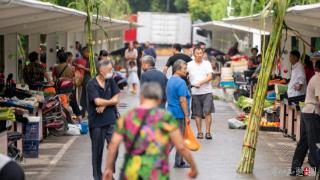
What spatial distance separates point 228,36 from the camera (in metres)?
47.6

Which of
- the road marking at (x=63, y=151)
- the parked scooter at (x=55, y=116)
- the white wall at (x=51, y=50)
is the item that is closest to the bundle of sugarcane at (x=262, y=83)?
the road marking at (x=63, y=151)

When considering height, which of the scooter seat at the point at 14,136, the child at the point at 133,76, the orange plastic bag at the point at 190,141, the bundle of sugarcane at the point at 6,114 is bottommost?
the child at the point at 133,76

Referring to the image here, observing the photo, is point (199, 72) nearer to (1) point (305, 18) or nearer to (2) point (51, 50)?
(1) point (305, 18)

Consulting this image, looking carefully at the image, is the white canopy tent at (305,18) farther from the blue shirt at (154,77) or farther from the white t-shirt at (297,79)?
the blue shirt at (154,77)

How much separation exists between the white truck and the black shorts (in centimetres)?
4493

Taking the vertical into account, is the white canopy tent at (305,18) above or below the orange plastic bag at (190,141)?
above

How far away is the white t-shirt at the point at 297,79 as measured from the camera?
16.1 meters

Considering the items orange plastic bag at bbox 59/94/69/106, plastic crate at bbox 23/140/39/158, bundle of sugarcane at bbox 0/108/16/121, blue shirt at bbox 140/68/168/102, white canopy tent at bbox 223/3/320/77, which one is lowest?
plastic crate at bbox 23/140/39/158

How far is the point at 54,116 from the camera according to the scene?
58.5ft

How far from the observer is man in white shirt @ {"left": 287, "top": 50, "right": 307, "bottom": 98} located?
16.1 meters

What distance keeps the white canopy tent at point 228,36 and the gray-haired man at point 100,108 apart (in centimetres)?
2050

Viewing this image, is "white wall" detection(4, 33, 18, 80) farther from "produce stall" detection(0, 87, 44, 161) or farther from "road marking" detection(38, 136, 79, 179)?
"produce stall" detection(0, 87, 44, 161)

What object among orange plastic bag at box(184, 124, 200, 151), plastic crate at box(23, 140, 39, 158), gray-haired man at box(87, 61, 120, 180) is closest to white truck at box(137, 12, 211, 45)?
plastic crate at box(23, 140, 39, 158)

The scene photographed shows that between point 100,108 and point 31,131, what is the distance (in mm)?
3432
